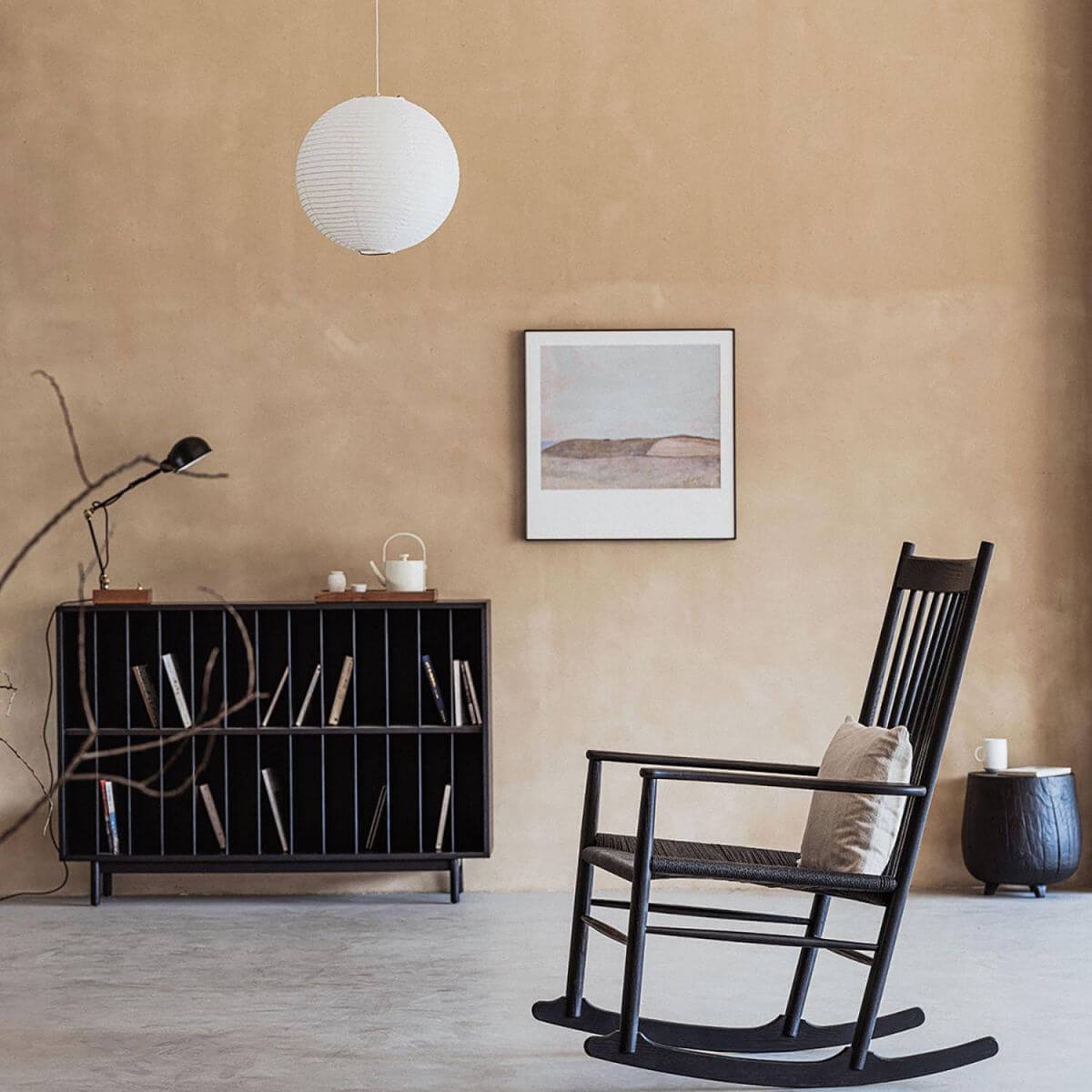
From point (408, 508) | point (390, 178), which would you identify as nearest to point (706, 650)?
point (408, 508)

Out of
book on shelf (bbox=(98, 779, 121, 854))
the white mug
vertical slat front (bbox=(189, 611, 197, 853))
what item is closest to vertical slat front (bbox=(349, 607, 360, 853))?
vertical slat front (bbox=(189, 611, 197, 853))

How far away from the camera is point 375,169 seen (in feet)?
12.5

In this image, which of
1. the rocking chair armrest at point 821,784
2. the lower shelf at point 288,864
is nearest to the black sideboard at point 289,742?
the lower shelf at point 288,864

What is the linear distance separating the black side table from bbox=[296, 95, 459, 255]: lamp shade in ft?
9.40

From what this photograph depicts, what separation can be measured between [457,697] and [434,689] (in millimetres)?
88

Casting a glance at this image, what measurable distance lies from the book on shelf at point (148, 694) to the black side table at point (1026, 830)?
3.00 m

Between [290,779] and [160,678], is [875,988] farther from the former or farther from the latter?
[160,678]

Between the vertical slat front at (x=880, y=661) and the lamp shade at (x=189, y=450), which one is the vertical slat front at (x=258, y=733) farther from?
the vertical slat front at (x=880, y=661)

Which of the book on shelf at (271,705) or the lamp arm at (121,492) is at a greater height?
the lamp arm at (121,492)

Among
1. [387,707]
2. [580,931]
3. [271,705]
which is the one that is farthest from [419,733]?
[580,931]

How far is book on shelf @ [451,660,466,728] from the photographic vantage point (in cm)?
491

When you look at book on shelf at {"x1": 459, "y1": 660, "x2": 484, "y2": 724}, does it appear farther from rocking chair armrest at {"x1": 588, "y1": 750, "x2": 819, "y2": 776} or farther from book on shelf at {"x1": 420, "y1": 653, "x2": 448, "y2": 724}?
rocking chair armrest at {"x1": 588, "y1": 750, "x2": 819, "y2": 776}

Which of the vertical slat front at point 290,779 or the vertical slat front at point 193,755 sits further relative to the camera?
the vertical slat front at point 290,779

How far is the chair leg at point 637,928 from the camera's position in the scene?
2770 millimetres
